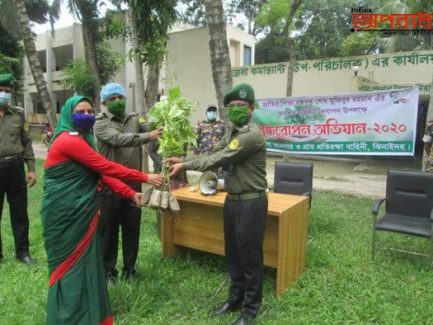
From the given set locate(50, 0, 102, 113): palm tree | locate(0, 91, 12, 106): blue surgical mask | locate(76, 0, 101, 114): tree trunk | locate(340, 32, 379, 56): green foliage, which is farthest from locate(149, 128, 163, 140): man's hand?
locate(340, 32, 379, 56): green foliage

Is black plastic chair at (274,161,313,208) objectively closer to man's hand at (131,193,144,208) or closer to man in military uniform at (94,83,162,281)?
man in military uniform at (94,83,162,281)

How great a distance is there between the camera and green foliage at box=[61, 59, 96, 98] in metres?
16.2

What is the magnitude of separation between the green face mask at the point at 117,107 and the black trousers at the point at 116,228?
0.73m

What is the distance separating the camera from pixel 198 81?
1638 cm

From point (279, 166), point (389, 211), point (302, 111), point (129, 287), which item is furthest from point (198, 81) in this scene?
point (129, 287)

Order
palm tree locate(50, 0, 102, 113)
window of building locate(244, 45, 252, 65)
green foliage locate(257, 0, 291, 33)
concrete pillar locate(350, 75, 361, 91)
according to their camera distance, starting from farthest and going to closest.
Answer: window of building locate(244, 45, 252, 65) < palm tree locate(50, 0, 102, 113) < green foliage locate(257, 0, 291, 33) < concrete pillar locate(350, 75, 361, 91)

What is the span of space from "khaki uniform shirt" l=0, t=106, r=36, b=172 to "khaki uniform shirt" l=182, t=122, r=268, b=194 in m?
2.36

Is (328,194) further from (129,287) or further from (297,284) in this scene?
(129,287)

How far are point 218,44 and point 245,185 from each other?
314 centimetres

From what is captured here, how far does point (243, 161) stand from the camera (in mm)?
3299

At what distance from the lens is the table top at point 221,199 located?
3.78 m

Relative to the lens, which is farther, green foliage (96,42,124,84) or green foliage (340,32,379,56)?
green foliage (96,42,124,84)

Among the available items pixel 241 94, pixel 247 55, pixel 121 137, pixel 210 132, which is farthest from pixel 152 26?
pixel 247 55

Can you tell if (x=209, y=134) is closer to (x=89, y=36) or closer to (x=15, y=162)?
(x=15, y=162)
